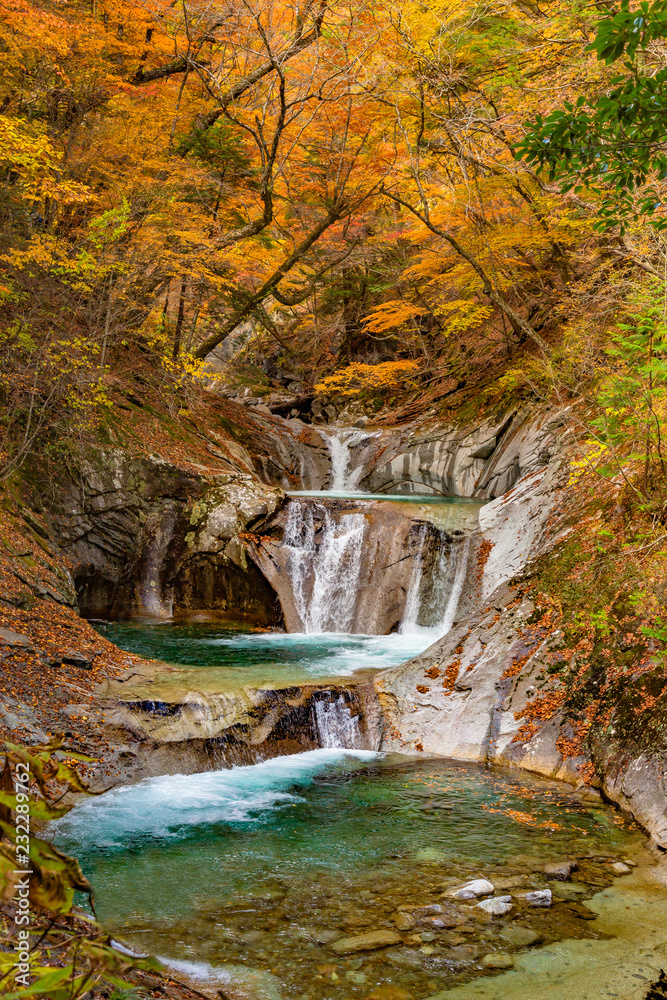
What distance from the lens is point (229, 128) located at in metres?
13.8

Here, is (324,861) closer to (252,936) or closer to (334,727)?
(252,936)

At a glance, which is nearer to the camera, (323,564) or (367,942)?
(367,942)

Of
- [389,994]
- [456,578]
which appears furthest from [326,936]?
[456,578]

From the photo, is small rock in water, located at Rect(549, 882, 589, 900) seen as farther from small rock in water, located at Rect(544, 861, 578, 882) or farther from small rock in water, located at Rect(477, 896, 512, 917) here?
small rock in water, located at Rect(477, 896, 512, 917)

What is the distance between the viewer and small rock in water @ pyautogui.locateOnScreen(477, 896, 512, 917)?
441 centimetres

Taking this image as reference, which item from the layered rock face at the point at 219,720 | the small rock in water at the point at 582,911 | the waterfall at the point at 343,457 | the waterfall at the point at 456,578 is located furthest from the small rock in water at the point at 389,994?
the waterfall at the point at 343,457

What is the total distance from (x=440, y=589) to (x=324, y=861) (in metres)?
7.70

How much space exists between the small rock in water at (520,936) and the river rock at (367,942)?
0.67m

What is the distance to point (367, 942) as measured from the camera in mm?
4098

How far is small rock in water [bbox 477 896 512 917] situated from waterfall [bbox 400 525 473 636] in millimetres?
7617

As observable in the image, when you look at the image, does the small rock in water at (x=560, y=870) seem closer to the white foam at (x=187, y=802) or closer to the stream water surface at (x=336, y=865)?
the stream water surface at (x=336, y=865)

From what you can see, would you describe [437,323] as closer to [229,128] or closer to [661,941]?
[229,128]

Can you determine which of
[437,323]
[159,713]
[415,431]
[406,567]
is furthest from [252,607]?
[437,323]

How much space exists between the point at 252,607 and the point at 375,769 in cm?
624
